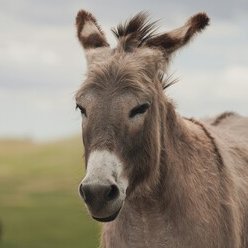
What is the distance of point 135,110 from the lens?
6.92 m

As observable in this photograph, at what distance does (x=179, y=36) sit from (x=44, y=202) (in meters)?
49.4

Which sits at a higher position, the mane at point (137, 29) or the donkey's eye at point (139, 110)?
the mane at point (137, 29)

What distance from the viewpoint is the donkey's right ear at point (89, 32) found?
802 centimetres

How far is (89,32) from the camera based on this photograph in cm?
819

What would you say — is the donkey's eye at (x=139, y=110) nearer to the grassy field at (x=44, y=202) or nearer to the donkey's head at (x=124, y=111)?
the donkey's head at (x=124, y=111)

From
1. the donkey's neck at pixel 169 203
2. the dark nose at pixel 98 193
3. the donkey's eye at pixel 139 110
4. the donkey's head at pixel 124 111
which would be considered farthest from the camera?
the donkey's neck at pixel 169 203

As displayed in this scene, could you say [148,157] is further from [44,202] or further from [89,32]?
[44,202]

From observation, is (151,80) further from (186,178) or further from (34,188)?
(34,188)

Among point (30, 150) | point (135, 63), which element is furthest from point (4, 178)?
point (135, 63)

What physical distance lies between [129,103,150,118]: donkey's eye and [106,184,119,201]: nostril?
2.39 feet

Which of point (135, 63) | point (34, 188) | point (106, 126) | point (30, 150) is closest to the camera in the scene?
point (106, 126)

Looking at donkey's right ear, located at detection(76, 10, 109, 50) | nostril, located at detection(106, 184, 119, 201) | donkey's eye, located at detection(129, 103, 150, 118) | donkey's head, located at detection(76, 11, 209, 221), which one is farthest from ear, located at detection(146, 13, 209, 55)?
nostril, located at detection(106, 184, 119, 201)

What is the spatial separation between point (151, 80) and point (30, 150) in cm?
6923

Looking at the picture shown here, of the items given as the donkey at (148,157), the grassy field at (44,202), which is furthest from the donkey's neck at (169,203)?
the grassy field at (44,202)
